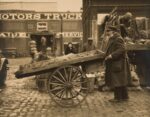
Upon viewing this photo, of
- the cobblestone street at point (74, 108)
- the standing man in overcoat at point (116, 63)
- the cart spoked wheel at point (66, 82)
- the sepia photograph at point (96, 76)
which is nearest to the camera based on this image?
the cobblestone street at point (74, 108)

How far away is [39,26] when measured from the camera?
155ft

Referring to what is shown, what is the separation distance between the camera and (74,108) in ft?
39.4

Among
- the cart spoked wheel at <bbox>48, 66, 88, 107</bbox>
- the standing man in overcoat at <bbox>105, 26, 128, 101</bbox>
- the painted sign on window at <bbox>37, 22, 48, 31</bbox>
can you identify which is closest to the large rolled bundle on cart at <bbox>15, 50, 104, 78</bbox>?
the cart spoked wheel at <bbox>48, 66, 88, 107</bbox>

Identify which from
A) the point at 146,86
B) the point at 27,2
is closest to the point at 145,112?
the point at 146,86

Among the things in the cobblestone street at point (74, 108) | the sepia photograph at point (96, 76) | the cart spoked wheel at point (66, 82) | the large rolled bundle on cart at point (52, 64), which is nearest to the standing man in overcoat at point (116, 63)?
the sepia photograph at point (96, 76)

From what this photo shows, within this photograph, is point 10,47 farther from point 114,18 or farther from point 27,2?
point 114,18

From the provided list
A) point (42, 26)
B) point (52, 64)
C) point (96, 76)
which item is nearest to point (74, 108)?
point (52, 64)

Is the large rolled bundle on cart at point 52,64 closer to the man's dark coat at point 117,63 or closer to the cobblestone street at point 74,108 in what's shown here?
the man's dark coat at point 117,63

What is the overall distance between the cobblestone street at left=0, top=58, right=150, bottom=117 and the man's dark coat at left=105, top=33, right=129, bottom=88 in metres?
0.59

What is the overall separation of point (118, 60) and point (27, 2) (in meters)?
44.1

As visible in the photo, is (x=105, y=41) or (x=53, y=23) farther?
(x=53, y=23)

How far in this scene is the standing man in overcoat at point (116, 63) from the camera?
12.7m

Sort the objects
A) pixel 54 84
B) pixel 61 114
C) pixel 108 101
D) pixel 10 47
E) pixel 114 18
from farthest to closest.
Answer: pixel 10 47, pixel 114 18, pixel 108 101, pixel 54 84, pixel 61 114

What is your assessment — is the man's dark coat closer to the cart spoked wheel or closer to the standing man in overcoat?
the standing man in overcoat
